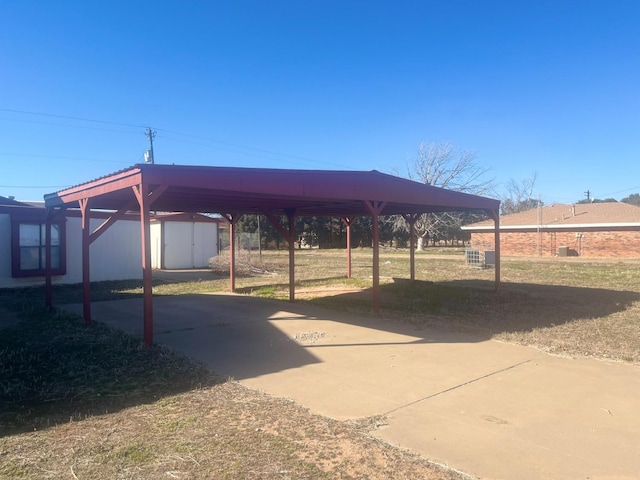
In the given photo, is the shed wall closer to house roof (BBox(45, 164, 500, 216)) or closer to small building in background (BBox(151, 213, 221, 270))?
small building in background (BBox(151, 213, 221, 270))

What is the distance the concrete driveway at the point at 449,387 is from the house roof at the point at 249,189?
2.44 m

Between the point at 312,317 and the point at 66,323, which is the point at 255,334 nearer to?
the point at 312,317

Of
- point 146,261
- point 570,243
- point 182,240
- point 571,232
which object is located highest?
point 571,232

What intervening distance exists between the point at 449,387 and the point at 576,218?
3355 centimetres

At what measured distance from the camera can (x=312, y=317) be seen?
9797 mm

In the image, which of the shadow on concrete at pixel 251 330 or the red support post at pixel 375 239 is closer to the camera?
the shadow on concrete at pixel 251 330

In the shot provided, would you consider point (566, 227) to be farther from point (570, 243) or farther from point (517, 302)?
point (517, 302)

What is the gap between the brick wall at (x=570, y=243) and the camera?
99.8 feet

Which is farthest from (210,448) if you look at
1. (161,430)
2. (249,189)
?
(249,189)

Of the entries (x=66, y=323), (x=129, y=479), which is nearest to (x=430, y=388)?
(x=129, y=479)

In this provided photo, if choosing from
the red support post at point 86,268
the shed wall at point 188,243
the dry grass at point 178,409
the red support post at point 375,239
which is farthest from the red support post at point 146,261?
the shed wall at point 188,243

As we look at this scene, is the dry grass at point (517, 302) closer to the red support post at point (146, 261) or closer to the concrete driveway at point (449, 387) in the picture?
the concrete driveway at point (449, 387)

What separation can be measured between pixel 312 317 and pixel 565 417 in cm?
595

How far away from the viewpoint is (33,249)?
15.6 meters
